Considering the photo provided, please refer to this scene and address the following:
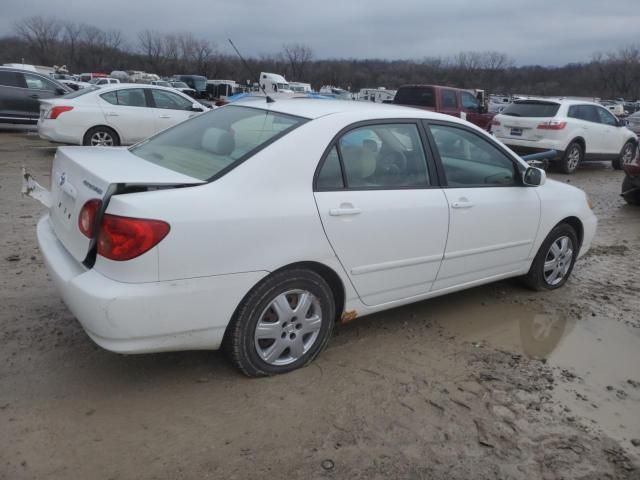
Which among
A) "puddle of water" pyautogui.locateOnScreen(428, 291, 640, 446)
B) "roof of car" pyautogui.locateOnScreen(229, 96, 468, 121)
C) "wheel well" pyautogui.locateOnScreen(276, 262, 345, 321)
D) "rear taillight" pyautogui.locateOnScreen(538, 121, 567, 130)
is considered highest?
"roof of car" pyautogui.locateOnScreen(229, 96, 468, 121)

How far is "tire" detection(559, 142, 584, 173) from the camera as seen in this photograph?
12172 millimetres

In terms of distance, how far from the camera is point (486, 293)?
15.6 feet

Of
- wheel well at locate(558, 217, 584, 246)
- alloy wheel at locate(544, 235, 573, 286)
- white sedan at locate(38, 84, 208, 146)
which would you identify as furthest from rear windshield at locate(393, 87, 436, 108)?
alloy wheel at locate(544, 235, 573, 286)

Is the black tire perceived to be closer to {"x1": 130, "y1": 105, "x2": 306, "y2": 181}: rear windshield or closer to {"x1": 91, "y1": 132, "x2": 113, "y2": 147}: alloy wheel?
{"x1": 130, "y1": 105, "x2": 306, "y2": 181}: rear windshield

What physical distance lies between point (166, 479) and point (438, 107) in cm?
1262

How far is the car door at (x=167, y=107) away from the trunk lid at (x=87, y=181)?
26.4 ft

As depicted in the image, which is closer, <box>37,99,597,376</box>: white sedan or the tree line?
<box>37,99,597,376</box>: white sedan

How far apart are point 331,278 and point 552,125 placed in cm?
1035

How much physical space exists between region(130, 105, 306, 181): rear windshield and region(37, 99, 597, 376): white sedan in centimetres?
2

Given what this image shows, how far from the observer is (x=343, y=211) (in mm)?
3098

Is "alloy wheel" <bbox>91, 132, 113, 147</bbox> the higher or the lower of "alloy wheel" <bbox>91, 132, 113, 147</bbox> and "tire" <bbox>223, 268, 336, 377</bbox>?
the higher

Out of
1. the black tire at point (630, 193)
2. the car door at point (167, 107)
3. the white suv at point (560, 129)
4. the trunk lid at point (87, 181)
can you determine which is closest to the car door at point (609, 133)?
the white suv at point (560, 129)

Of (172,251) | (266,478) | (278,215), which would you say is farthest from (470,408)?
(172,251)

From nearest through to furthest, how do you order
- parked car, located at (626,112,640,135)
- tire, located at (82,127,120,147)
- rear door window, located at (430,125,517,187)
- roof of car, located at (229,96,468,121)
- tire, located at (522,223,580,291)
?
roof of car, located at (229,96,468,121) < rear door window, located at (430,125,517,187) < tire, located at (522,223,580,291) < tire, located at (82,127,120,147) < parked car, located at (626,112,640,135)
